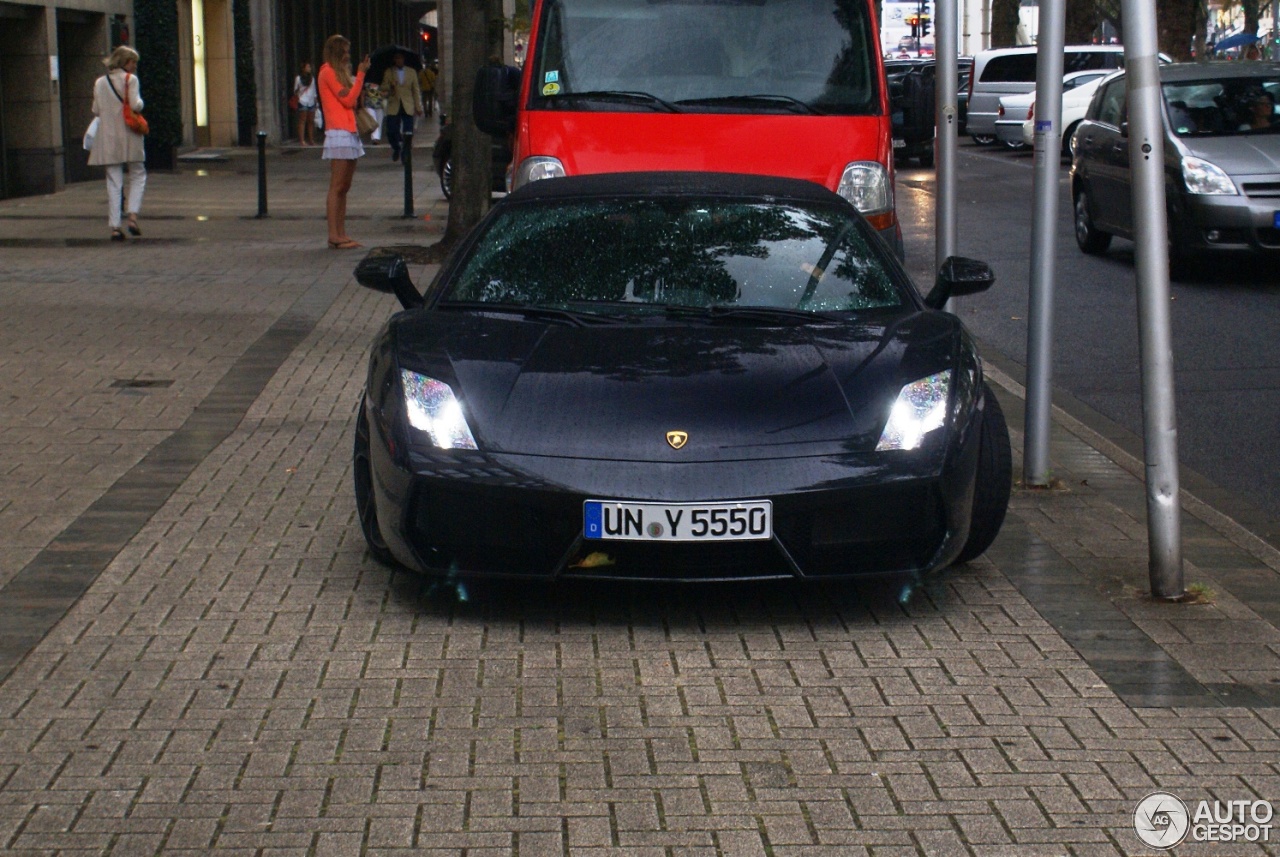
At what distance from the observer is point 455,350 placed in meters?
5.78

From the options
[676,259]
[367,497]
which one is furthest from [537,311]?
[367,497]

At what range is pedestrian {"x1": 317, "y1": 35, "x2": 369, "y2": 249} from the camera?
16.3 metres

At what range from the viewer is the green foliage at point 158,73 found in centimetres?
2895

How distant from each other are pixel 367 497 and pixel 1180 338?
726cm

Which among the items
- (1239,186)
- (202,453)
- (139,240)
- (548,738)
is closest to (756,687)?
(548,738)

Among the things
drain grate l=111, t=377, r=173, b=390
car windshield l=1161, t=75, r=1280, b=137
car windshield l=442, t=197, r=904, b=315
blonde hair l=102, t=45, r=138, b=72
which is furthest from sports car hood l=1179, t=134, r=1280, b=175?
blonde hair l=102, t=45, r=138, b=72

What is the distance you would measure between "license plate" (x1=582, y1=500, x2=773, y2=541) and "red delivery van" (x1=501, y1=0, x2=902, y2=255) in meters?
4.83

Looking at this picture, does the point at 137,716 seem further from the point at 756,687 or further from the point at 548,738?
the point at 756,687

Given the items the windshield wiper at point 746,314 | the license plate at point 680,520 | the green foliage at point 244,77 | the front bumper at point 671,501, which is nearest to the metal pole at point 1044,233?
the windshield wiper at point 746,314

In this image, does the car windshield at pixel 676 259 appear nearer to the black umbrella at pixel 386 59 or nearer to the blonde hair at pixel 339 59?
the blonde hair at pixel 339 59

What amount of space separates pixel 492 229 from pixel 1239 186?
9169 mm

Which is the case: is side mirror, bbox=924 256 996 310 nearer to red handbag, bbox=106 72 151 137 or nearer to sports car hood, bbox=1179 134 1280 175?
sports car hood, bbox=1179 134 1280 175

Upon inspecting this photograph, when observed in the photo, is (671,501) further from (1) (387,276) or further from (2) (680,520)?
(1) (387,276)

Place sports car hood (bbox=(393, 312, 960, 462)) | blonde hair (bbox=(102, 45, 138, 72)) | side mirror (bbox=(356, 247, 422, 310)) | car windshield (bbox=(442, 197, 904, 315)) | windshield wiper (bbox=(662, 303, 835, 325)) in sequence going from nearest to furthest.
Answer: sports car hood (bbox=(393, 312, 960, 462)) → windshield wiper (bbox=(662, 303, 835, 325)) → car windshield (bbox=(442, 197, 904, 315)) → side mirror (bbox=(356, 247, 422, 310)) → blonde hair (bbox=(102, 45, 138, 72))
